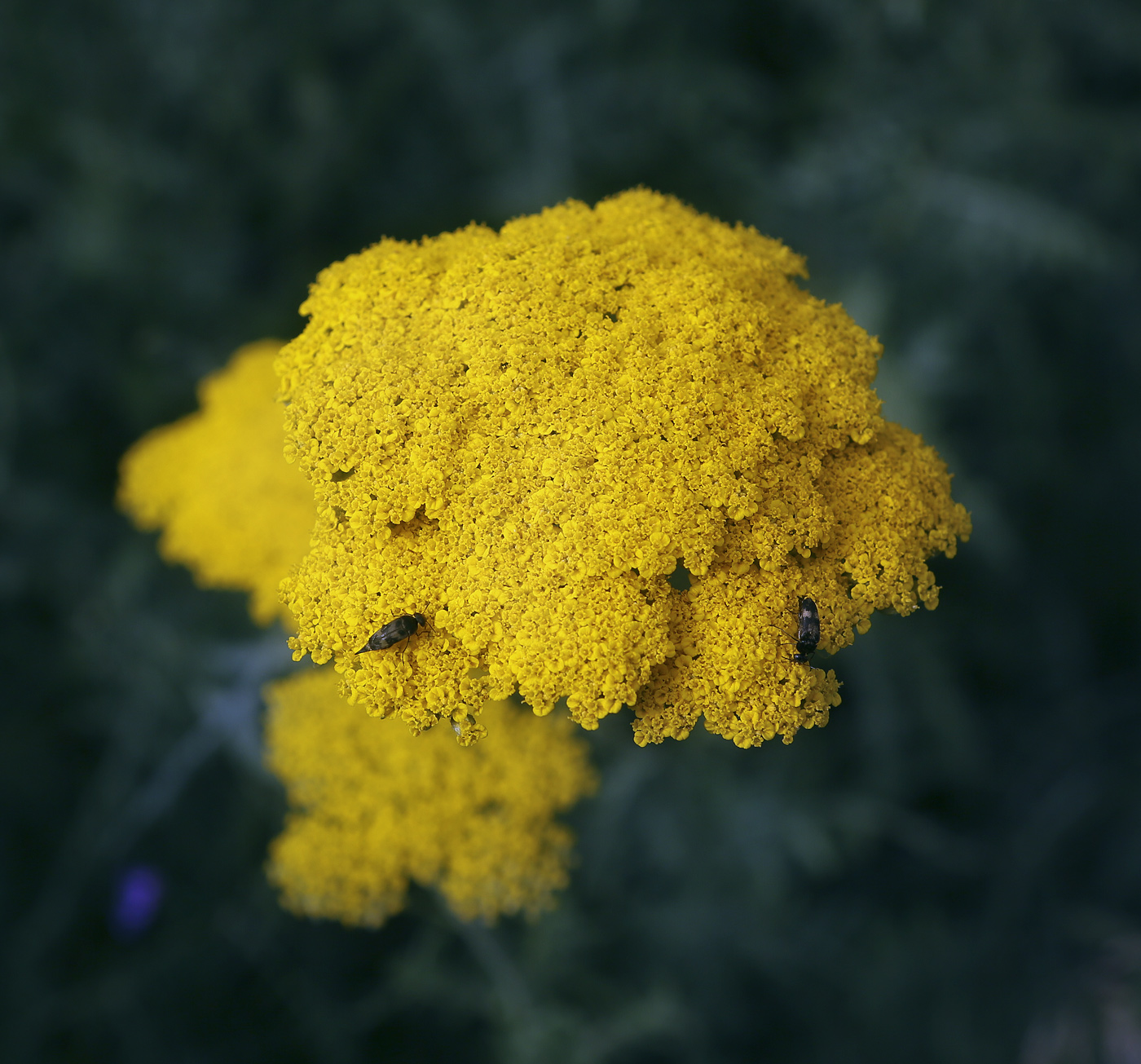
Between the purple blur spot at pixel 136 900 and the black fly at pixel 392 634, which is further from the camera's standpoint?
the purple blur spot at pixel 136 900

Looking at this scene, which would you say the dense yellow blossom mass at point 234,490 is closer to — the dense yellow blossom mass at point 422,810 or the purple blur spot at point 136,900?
the dense yellow blossom mass at point 422,810

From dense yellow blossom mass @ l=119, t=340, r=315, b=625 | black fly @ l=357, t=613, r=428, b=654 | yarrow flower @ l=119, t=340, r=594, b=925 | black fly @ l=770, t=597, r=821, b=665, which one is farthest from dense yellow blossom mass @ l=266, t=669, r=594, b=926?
black fly @ l=770, t=597, r=821, b=665

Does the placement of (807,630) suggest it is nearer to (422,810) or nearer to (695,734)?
(422,810)

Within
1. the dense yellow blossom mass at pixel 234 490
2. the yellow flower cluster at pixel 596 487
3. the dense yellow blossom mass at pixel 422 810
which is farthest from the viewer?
the dense yellow blossom mass at pixel 234 490

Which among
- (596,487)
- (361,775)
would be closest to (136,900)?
(361,775)

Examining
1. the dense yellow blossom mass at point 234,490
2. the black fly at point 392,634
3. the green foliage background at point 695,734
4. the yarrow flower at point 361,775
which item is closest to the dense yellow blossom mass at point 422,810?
the yarrow flower at point 361,775

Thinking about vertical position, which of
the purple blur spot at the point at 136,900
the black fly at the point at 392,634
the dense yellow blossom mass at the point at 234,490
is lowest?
the black fly at the point at 392,634
